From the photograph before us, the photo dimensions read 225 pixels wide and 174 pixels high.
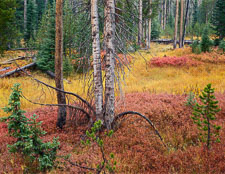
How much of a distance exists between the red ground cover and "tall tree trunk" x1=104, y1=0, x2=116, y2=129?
686 millimetres

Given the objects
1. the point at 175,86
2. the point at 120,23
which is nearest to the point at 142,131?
the point at 120,23

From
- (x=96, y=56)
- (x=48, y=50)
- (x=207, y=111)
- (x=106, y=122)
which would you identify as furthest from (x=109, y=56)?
(x=48, y=50)

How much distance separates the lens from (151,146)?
4.60m

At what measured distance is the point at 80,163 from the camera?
394 cm

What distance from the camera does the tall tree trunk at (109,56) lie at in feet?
15.9

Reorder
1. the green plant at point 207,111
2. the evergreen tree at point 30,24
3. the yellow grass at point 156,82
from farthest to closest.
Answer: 1. the evergreen tree at point 30,24
2. the yellow grass at point 156,82
3. the green plant at point 207,111

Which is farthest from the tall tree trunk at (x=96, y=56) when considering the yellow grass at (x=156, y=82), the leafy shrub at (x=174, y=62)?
the leafy shrub at (x=174, y=62)

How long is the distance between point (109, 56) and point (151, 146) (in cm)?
264

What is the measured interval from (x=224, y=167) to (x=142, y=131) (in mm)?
2329

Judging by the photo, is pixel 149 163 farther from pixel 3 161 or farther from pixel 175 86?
pixel 175 86

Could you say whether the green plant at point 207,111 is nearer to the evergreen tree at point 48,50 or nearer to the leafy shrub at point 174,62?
the leafy shrub at point 174,62

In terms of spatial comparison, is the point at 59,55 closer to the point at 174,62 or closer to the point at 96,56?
the point at 96,56

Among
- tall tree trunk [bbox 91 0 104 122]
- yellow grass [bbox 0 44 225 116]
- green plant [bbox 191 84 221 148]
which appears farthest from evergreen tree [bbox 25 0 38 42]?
green plant [bbox 191 84 221 148]

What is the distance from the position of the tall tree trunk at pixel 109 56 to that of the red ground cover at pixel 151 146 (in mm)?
686
